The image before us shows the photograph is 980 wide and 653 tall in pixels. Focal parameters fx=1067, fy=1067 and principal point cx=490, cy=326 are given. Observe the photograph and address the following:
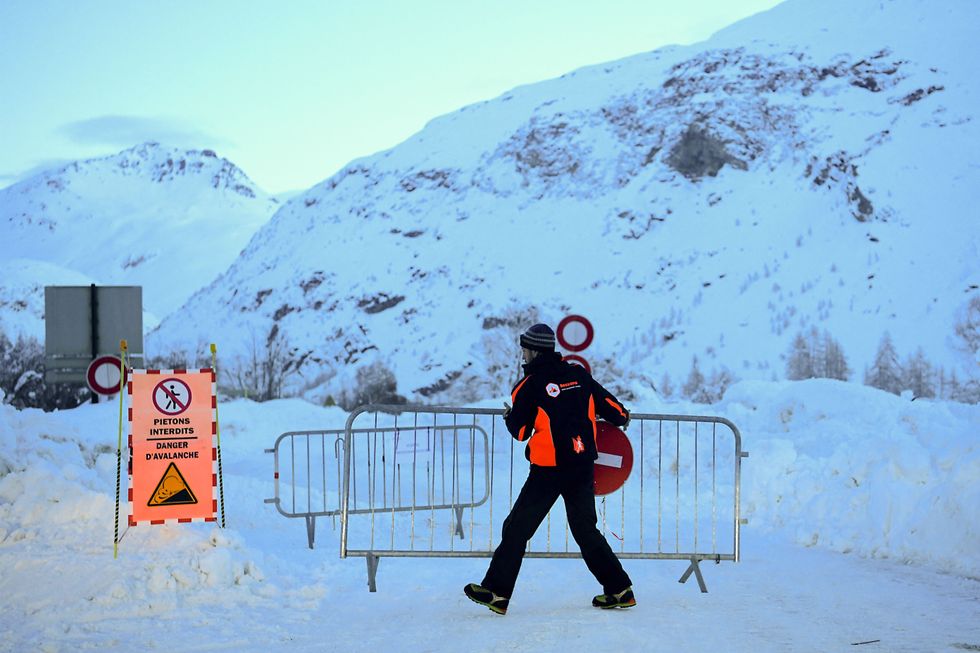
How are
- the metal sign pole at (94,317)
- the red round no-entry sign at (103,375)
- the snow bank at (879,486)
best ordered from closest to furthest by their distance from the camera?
the snow bank at (879,486) → the red round no-entry sign at (103,375) → the metal sign pole at (94,317)

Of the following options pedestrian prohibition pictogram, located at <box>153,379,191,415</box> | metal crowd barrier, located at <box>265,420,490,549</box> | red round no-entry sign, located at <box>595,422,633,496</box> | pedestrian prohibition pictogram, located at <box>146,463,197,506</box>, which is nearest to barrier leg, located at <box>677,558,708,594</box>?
red round no-entry sign, located at <box>595,422,633,496</box>

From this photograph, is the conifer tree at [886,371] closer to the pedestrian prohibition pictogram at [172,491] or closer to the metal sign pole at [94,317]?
the metal sign pole at [94,317]

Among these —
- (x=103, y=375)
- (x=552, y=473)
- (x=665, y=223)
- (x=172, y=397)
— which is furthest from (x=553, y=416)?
(x=665, y=223)

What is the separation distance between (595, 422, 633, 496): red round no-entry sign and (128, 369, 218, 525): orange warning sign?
329 centimetres

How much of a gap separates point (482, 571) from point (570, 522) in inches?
91.9

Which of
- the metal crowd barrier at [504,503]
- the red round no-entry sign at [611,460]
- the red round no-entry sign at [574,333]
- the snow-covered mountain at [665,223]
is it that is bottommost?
the metal crowd barrier at [504,503]

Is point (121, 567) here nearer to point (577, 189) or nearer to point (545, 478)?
point (545, 478)

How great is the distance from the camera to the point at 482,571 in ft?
30.9

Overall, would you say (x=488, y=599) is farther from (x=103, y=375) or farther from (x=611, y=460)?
(x=103, y=375)

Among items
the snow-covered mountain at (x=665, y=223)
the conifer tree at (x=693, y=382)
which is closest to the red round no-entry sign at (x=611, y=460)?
the snow-covered mountain at (x=665, y=223)

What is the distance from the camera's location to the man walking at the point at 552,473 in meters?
7.21

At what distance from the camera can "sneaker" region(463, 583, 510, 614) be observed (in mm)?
7141

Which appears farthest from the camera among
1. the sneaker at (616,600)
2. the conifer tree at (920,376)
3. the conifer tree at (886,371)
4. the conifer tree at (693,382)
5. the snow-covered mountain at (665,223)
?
the snow-covered mountain at (665,223)

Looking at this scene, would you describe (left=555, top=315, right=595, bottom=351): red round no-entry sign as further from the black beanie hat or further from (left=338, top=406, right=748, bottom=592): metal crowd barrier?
the black beanie hat
